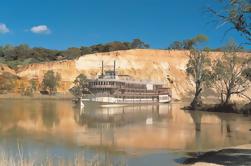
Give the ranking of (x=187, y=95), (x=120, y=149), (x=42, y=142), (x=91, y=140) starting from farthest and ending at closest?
(x=187, y=95), (x=91, y=140), (x=42, y=142), (x=120, y=149)

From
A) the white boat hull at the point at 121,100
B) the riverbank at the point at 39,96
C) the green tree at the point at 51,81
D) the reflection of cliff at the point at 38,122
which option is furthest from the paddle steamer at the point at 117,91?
the green tree at the point at 51,81

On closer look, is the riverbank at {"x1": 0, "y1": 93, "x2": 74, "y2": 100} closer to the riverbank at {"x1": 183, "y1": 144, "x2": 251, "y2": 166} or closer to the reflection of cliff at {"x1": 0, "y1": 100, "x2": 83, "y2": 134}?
the reflection of cliff at {"x1": 0, "y1": 100, "x2": 83, "y2": 134}

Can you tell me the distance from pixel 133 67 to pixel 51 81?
2410 centimetres

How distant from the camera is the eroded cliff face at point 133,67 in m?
107

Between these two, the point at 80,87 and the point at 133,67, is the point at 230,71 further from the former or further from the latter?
the point at 133,67

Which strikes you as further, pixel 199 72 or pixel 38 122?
pixel 199 72

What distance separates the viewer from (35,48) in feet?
470

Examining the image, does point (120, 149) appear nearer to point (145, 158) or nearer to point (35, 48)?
point (145, 158)

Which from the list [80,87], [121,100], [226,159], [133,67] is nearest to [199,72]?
[121,100]

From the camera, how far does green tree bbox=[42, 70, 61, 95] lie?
96438 mm

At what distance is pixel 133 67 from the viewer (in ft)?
362

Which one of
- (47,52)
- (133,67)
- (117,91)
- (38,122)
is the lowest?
(38,122)

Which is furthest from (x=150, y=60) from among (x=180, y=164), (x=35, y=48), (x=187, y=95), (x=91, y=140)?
(x=180, y=164)

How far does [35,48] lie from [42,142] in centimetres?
12592
